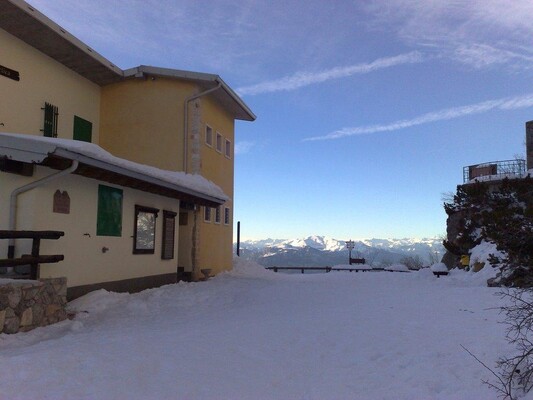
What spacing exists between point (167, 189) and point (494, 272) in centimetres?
1146

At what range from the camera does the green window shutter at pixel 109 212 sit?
400 inches

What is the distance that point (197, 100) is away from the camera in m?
17.0

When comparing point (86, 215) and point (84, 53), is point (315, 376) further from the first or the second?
point (84, 53)

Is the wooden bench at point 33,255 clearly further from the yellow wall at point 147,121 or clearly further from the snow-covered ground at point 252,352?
the yellow wall at point 147,121

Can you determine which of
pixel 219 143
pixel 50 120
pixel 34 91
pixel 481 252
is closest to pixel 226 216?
pixel 219 143

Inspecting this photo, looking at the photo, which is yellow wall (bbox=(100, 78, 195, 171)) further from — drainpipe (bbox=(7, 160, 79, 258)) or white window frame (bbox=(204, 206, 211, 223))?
drainpipe (bbox=(7, 160, 79, 258))

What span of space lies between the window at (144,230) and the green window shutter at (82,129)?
18.3ft

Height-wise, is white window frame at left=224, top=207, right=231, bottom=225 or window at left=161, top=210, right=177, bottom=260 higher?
white window frame at left=224, top=207, right=231, bottom=225

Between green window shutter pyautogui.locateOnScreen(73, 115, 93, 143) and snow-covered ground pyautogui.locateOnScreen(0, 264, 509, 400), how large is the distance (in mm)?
8492

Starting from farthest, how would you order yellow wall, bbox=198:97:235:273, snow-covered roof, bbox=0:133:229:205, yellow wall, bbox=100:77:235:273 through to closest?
yellow wall, bbox=198:97:235:273, yellow wall, bbox=100:77:235:273, snow-covered roof, bbox=0:133:229:205

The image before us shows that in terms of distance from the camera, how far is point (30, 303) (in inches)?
270

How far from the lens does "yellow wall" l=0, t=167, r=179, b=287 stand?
830 centimetres

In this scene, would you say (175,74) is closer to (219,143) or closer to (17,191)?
(219,143)

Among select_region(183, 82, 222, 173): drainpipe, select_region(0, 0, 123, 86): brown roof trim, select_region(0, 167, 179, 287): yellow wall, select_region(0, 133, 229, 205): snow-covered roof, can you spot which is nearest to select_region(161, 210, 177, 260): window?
select_region(0, 167, 179, 287): yellow wall
